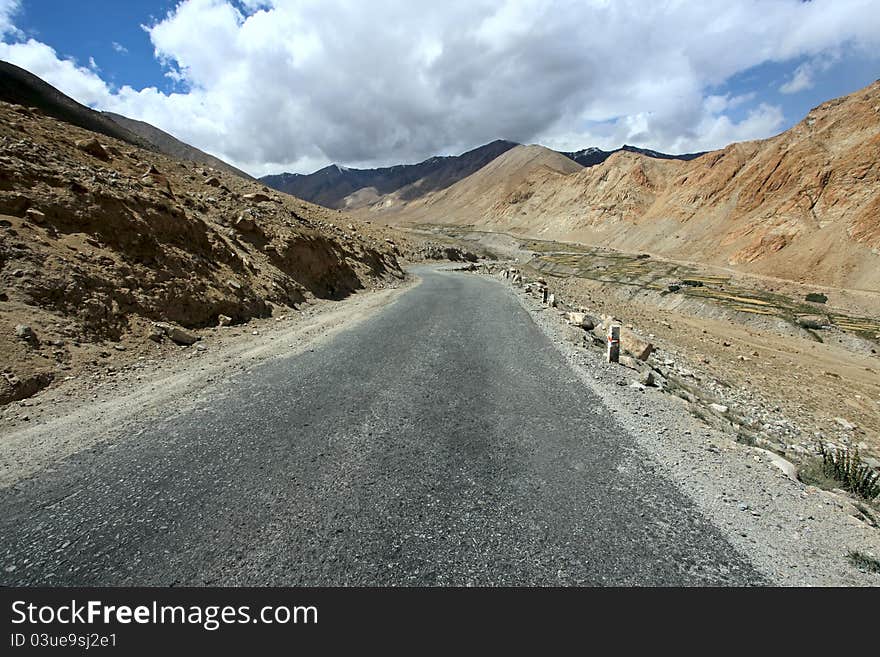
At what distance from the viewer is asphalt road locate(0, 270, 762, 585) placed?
3.21 m

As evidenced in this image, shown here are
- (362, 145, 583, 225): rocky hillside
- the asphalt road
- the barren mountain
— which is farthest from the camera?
(362, 145, 583, 225): rocky hillside

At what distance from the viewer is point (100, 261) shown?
31.5 feet

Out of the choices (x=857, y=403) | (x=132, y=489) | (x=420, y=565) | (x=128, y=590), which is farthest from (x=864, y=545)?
(x=857, y=403)

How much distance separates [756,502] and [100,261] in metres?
13.0

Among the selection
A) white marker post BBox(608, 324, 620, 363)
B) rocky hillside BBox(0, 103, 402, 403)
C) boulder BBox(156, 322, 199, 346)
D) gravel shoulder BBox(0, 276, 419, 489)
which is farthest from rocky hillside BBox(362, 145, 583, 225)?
boulder BBox(156, 322, 199, 346)

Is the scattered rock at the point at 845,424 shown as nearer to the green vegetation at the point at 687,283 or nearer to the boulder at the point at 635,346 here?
the boulder at the point at 635,346

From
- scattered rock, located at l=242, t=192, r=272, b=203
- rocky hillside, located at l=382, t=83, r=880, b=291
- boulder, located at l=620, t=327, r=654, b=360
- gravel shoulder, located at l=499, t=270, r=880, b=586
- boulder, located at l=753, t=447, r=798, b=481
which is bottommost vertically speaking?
boulder, located at l=753, t=447, r=798, b=481

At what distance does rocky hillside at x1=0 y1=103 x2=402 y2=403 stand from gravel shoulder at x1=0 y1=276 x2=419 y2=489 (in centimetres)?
46

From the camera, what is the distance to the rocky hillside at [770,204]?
47.4 m

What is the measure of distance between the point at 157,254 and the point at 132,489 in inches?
370

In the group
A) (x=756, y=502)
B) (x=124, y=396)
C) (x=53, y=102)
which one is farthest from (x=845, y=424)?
(x=53, y=102)

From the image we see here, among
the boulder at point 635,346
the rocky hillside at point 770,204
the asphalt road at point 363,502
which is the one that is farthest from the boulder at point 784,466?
the rocky hillside at point 770,204

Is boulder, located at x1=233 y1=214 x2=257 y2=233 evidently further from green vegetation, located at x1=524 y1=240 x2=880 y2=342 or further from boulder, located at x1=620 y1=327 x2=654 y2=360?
green vegetation, located at x1=524 y1=240 x2=880 y2=342

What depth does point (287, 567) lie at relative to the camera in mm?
3182
